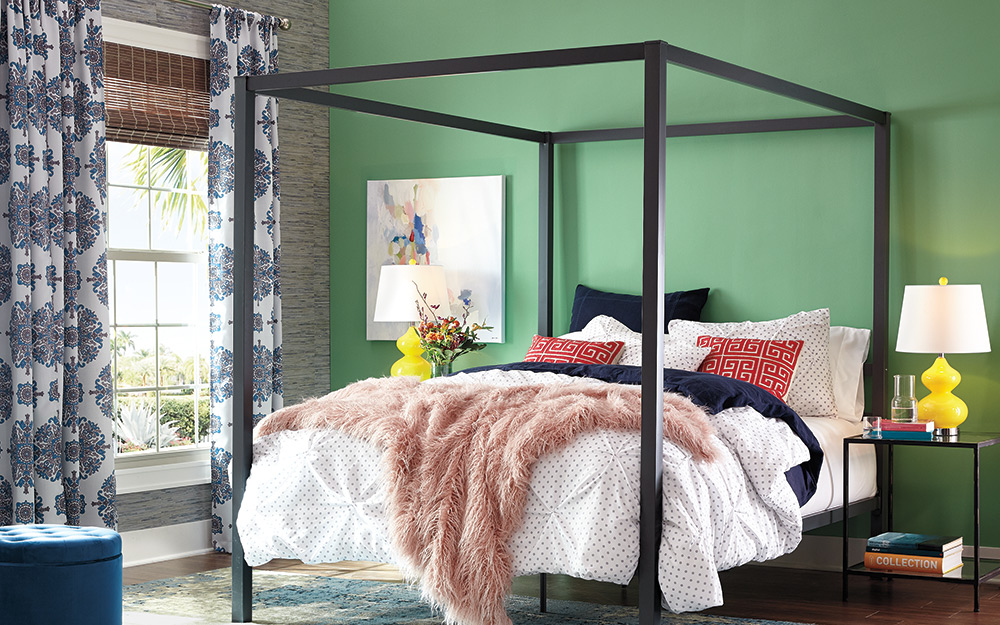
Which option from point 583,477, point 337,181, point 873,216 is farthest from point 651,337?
point 337,181

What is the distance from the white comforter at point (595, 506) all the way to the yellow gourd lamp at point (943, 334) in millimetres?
826

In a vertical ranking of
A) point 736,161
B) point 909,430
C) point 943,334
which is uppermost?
point 736,161

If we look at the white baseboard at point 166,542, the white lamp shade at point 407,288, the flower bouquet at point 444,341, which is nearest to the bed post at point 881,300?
the flower bouquet at point 444,341

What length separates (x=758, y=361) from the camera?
5.36m

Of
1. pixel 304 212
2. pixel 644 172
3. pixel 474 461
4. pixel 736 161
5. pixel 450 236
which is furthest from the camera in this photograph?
pixel 304 212

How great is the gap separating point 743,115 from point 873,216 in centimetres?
79

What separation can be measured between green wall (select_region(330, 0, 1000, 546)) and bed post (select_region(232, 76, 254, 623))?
2.22 metres

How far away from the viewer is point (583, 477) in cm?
392

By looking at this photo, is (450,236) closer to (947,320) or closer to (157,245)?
(157,245)

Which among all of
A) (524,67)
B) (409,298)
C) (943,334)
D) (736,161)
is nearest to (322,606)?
(409,298)

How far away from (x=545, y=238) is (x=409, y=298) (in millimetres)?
753

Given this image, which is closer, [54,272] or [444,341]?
[54,272]

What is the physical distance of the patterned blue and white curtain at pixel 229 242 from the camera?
6312 millimetres

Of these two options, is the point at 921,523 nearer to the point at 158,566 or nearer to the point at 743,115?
the point at 743,115
